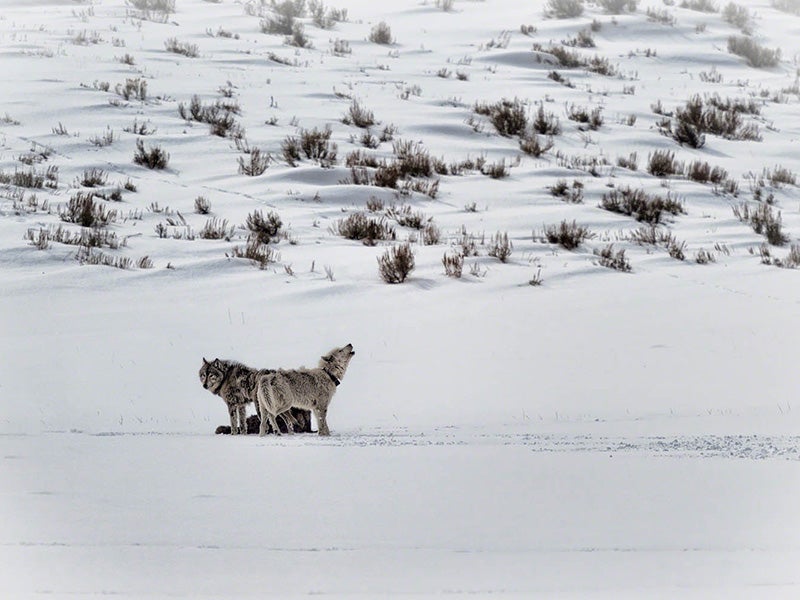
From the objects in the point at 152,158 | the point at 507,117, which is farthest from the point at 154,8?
the point at 152,158

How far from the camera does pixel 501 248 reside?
10336 millimetres

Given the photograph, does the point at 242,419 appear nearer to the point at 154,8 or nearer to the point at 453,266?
the point at 453,266

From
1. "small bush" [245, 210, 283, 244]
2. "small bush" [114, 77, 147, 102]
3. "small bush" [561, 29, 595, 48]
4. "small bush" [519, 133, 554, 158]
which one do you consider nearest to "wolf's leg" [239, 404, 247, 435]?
"small bush" [245, 210, 283, 244]

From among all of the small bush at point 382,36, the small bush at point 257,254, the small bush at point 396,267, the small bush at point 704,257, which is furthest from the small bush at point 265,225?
the small bush at point 382,36

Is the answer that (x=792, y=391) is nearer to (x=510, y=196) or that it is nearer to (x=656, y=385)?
(x=656, y=385)

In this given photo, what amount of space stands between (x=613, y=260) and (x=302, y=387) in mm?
6065

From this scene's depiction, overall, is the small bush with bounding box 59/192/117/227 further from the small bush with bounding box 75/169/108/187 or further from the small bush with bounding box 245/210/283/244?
the small bush with bounding box 245/210/283/244

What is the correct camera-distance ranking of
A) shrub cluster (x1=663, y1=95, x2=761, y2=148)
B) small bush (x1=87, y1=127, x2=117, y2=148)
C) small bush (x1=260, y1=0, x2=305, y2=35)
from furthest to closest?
small bush (x1=260, y1=0, x2=305, y2=35) → shrub cluster (x1=663, y1=95, x2=761, y2=148) → small bush (x1=87, y1=127, x2=117, y2=148)

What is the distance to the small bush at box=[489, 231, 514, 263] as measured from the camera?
10.3 m

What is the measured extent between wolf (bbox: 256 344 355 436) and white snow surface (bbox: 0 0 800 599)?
17 cm

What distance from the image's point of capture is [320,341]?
25.2ft

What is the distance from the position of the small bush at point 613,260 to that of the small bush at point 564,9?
17.1 meters

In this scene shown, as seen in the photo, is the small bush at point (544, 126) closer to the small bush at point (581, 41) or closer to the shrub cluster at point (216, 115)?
the shrub cluster at point (216, 115)

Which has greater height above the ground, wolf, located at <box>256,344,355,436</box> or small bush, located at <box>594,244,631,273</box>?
wolf, located at <box>256,344,355,436</box>
